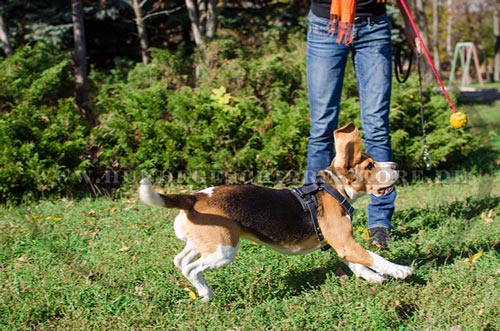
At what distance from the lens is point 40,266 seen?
445 centimetres

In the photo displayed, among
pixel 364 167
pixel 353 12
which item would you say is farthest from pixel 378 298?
pixel 353 12

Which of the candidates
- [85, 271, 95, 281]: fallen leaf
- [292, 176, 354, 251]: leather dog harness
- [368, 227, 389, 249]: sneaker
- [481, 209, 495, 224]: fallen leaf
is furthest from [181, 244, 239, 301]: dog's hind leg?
[481, 209, 495, 224]: fallen leaf

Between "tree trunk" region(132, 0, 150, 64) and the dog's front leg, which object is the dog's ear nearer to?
the dog's front leg

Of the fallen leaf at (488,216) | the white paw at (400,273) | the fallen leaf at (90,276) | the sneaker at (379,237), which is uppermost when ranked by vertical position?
the white paw at (400,273)

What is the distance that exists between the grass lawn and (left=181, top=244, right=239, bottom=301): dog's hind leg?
9 cm

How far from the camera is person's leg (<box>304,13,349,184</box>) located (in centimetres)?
470

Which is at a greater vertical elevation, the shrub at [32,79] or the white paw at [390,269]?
the shrub at [32,79]

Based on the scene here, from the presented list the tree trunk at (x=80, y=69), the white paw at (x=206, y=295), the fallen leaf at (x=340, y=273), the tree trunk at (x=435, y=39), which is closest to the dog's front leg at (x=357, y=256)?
the fallen leaf at (x=340, y=273)

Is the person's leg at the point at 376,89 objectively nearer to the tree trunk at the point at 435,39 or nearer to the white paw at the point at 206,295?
the white paw at the point at 206,295

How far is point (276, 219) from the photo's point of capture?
12.3ft

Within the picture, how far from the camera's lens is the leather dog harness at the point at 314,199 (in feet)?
12.8

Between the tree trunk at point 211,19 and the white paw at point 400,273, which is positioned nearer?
the white paw at point 400,273

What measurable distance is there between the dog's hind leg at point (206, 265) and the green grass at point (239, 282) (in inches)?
4.2

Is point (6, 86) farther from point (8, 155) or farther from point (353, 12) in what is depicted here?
point (353, 12)
